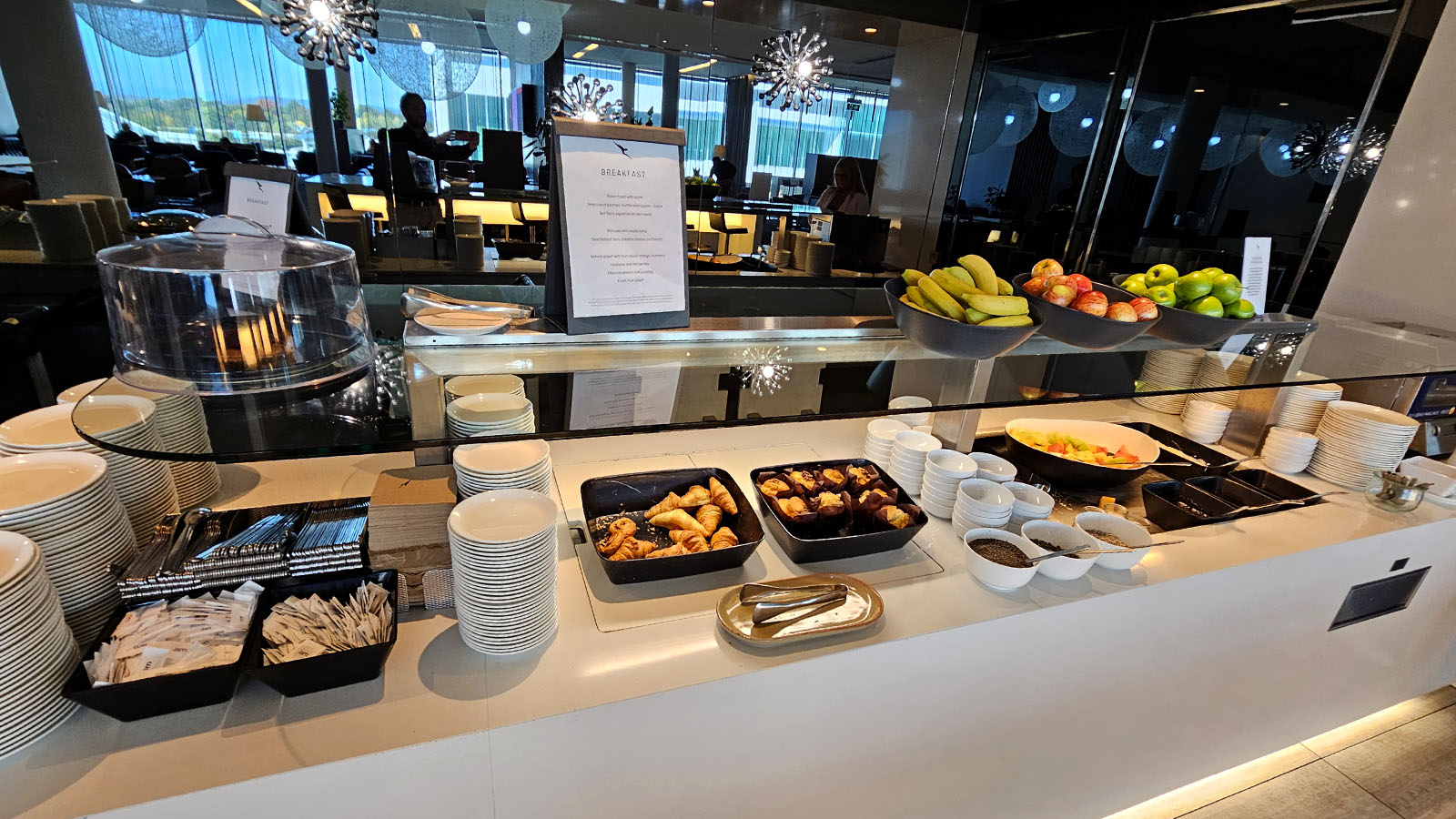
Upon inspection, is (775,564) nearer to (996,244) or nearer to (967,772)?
(967,772)

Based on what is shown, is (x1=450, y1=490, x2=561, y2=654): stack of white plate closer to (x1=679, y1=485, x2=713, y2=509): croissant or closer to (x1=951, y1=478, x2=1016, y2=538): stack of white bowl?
(x1=679, y1=485, x2=713, y2=509): croissant

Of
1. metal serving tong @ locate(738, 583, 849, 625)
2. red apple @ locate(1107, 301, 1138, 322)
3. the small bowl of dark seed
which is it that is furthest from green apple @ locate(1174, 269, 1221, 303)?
metal serving tong @ locate(738, 583, 849, 625)

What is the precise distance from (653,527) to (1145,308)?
1.22 m

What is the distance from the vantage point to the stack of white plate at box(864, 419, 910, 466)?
169cm

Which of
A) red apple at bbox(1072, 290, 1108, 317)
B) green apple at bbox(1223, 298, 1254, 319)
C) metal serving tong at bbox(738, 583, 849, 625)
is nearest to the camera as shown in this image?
metal serving tong at bbox(738, 583, 849, 625)

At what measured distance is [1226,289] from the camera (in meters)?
1.66

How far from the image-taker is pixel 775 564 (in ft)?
4.42

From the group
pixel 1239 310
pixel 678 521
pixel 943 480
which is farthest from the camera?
pixel 1239 310

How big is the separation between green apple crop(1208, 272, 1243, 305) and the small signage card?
1.40 metres

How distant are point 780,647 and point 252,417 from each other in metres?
0.91

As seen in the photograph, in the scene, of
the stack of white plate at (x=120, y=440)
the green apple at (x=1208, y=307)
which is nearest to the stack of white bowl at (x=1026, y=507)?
the green apple at (x=1208, y=307)

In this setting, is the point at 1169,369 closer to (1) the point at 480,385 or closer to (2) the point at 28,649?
(1) the point at 480,385

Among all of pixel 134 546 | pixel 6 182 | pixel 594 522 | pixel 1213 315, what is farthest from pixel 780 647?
pixel 6 182

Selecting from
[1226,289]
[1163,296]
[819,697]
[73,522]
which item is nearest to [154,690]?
[73,522]
